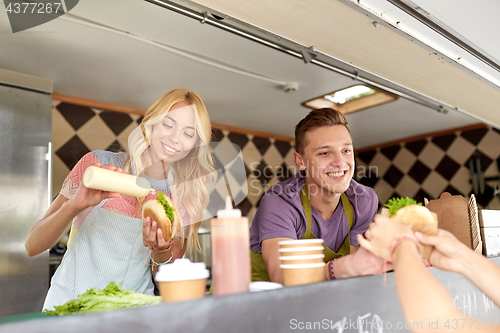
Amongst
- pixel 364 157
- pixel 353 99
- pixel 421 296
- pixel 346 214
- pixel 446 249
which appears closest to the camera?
pixel 421 296

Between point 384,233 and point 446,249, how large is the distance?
0.41ft

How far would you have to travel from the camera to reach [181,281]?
67 cm

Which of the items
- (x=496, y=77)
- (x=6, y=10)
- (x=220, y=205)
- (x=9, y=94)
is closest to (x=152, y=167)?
(x=6, y=10)

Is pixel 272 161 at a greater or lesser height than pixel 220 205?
greater

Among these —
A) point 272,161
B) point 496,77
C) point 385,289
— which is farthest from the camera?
point 272,161

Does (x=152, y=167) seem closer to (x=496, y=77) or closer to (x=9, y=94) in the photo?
(x=9, y=94)

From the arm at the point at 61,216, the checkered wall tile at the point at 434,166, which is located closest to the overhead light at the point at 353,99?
the checkered wall tile at the point at 434,166

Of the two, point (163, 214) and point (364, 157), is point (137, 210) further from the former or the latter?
point (364, 157)

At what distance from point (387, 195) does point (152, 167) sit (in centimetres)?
371

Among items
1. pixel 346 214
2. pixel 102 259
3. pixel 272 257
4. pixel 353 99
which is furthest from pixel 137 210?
pixel 353 99

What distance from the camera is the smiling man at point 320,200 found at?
134 centimetres

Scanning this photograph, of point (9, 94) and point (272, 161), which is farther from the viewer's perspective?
point (272, 161)

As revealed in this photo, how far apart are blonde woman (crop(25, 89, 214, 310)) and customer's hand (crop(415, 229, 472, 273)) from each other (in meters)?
0.87

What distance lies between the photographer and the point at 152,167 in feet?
4.80
